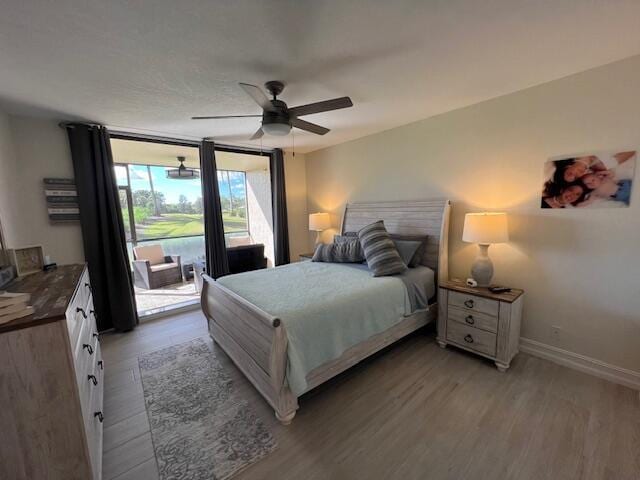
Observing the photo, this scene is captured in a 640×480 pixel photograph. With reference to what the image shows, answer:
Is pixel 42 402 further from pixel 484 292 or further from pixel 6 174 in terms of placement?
pixel 484 292

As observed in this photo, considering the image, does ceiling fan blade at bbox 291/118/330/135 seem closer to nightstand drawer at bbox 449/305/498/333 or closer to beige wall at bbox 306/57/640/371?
beige wall at bbox 306/57/640/371

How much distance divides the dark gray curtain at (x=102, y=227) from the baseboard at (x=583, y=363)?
4611mm

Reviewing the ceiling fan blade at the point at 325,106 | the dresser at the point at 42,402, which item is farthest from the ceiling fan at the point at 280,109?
the dresser at the point at 42,402

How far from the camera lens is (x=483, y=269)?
2557 mm

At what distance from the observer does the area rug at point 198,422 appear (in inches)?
62.5

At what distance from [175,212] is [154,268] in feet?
4.28

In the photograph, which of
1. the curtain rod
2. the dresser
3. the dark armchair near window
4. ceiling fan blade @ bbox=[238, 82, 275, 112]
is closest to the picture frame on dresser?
the dresser

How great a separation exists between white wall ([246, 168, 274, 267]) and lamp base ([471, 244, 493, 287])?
3496 mm

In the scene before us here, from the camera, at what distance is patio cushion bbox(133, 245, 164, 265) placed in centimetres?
518

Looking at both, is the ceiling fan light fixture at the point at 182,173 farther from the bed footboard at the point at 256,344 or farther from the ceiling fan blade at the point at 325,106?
the ceiling fan blade at the point at 325,106

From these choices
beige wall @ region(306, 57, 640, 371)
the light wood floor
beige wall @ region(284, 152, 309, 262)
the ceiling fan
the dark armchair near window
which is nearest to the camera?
the light wood floor

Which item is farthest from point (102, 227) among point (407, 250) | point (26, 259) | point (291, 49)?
point (407, 250)

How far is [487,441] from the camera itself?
166cm

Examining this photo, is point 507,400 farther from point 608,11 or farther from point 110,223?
point 110,223
